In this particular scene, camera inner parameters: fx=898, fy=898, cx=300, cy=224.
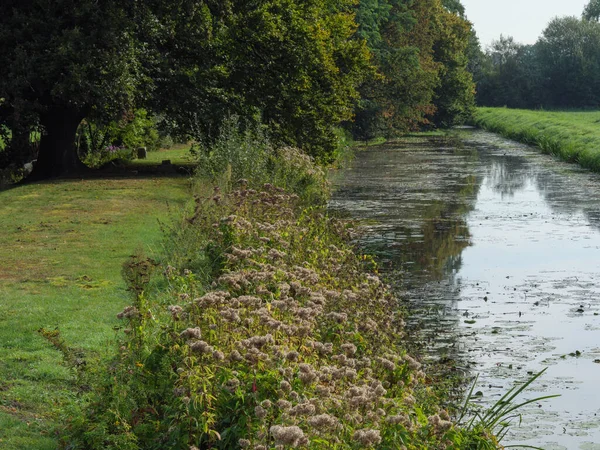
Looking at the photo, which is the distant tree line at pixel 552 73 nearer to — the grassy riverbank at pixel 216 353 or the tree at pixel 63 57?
the tree at pixel 63 57

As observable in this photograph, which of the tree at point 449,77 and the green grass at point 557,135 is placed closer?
the green grass at point 557,135

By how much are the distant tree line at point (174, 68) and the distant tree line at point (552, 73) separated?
6405 centimetres

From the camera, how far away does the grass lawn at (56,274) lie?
750 cm

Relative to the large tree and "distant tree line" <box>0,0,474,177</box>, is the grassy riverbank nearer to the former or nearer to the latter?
"distant tree line" <box>0,0,474,177</box>

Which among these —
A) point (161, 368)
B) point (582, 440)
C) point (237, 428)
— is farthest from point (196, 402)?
point (582, 440)

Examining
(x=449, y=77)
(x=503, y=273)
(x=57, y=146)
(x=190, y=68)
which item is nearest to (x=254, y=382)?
(x=503, y=273)

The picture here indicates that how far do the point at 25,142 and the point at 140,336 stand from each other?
2011 centimetres

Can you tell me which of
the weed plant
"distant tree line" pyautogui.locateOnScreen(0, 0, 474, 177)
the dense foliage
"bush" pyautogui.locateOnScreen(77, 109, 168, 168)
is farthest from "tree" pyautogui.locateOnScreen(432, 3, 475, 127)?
the weed plant

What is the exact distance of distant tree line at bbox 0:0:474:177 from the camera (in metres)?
21.5

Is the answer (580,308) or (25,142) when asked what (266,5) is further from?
(580,308)

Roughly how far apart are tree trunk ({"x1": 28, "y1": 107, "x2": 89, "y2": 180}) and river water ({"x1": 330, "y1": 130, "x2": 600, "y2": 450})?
786 centimetres

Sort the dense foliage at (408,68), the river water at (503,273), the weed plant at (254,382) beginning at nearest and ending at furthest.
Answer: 1. the weed plant at (254,382)
2. the river water at (503,273)
3. the dense foliage at (408,68)

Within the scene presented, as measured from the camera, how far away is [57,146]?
2602 cm

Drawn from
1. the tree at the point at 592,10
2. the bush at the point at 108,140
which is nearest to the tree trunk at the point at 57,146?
the bush at the point at 108,140
